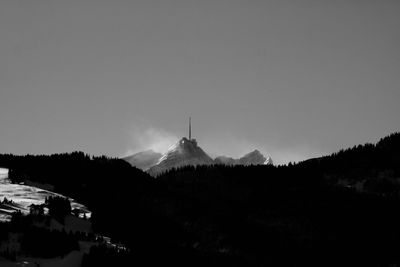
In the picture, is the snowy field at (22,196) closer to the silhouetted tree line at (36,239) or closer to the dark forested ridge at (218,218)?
the dark forested ridge at (218,218)

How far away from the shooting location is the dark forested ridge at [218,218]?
4624 inches

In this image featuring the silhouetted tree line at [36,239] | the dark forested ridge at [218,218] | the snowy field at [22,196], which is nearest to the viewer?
the silhouetted tree line at [36,239]

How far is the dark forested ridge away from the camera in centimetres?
11744

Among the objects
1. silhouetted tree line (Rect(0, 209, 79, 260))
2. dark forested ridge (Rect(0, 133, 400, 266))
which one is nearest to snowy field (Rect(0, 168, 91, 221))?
dark forested ridge (Rect(0, 133, 400, 266))

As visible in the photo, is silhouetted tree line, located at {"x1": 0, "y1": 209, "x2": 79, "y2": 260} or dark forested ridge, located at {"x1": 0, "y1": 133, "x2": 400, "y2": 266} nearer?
silhouetted tree line, located at {"x1": 0, "y1": 209, "x2": 79, "y2": 260}

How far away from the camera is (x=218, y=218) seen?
165625 mm

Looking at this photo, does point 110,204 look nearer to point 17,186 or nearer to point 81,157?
point 17,186

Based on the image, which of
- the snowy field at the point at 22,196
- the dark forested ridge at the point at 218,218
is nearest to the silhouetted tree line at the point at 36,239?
the dark forested ridge at the point at 218,218

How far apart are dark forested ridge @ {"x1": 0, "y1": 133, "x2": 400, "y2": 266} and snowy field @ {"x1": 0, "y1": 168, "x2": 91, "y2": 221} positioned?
2.81 meters

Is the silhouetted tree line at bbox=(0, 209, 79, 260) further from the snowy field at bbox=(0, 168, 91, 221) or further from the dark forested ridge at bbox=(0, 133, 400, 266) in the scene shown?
the snowy field at bbox=(0, 168, 91, 221)

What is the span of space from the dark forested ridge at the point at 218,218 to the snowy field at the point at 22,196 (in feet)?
9.23

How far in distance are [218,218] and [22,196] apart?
63.4m

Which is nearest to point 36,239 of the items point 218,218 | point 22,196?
point 22,196

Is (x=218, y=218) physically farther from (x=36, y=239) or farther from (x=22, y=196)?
(x=36, y=239)
